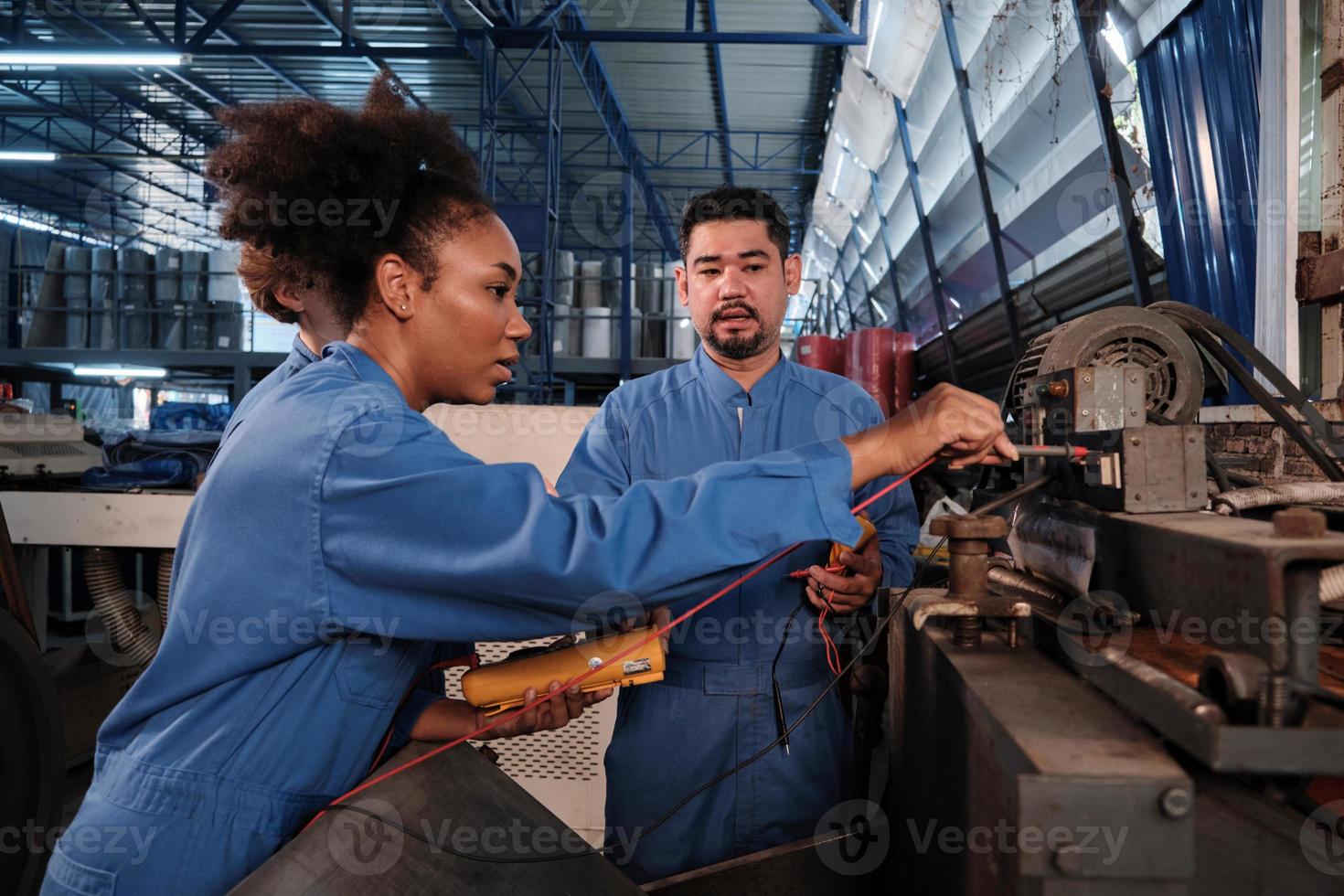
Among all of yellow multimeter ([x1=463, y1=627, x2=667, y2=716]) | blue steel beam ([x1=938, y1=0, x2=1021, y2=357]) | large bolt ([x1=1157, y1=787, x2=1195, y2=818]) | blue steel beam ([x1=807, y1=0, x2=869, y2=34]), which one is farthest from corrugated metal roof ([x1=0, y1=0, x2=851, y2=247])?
large bolt ([x1=1157, y1=787, x2=1195, y2=818])

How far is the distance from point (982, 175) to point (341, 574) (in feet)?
17.1

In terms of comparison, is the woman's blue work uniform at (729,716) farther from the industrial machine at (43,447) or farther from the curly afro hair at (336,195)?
the industrial machine at (43,447)

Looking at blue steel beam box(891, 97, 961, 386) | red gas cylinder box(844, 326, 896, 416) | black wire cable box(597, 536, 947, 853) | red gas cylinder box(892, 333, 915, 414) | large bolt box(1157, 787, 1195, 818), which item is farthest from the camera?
blue steel beam box(891, 97, 961, 386)

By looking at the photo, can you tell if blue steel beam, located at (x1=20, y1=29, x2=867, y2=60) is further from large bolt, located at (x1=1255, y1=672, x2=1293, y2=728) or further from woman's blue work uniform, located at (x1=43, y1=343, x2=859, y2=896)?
large bolt, located at (x1=1255, y1=672, x2=1293, y2=728)

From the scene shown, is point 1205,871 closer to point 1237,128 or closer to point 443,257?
point 443,257

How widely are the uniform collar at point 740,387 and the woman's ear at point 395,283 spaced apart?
82 centimetres

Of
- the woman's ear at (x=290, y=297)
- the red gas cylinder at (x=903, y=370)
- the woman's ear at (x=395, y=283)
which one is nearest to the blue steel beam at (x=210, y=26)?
the red gas cylinder at (x=903, y=370)

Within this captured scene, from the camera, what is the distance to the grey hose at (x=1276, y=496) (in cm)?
100

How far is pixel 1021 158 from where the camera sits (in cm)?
480

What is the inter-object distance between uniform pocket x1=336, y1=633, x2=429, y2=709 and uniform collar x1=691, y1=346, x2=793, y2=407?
92cm

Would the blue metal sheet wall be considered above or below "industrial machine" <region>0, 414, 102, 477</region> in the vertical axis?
above

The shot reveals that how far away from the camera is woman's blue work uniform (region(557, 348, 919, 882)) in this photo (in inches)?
Result: 61.0

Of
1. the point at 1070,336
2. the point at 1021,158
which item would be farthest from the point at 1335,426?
the point at 1021,158

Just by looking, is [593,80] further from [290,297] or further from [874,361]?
[290,297]
